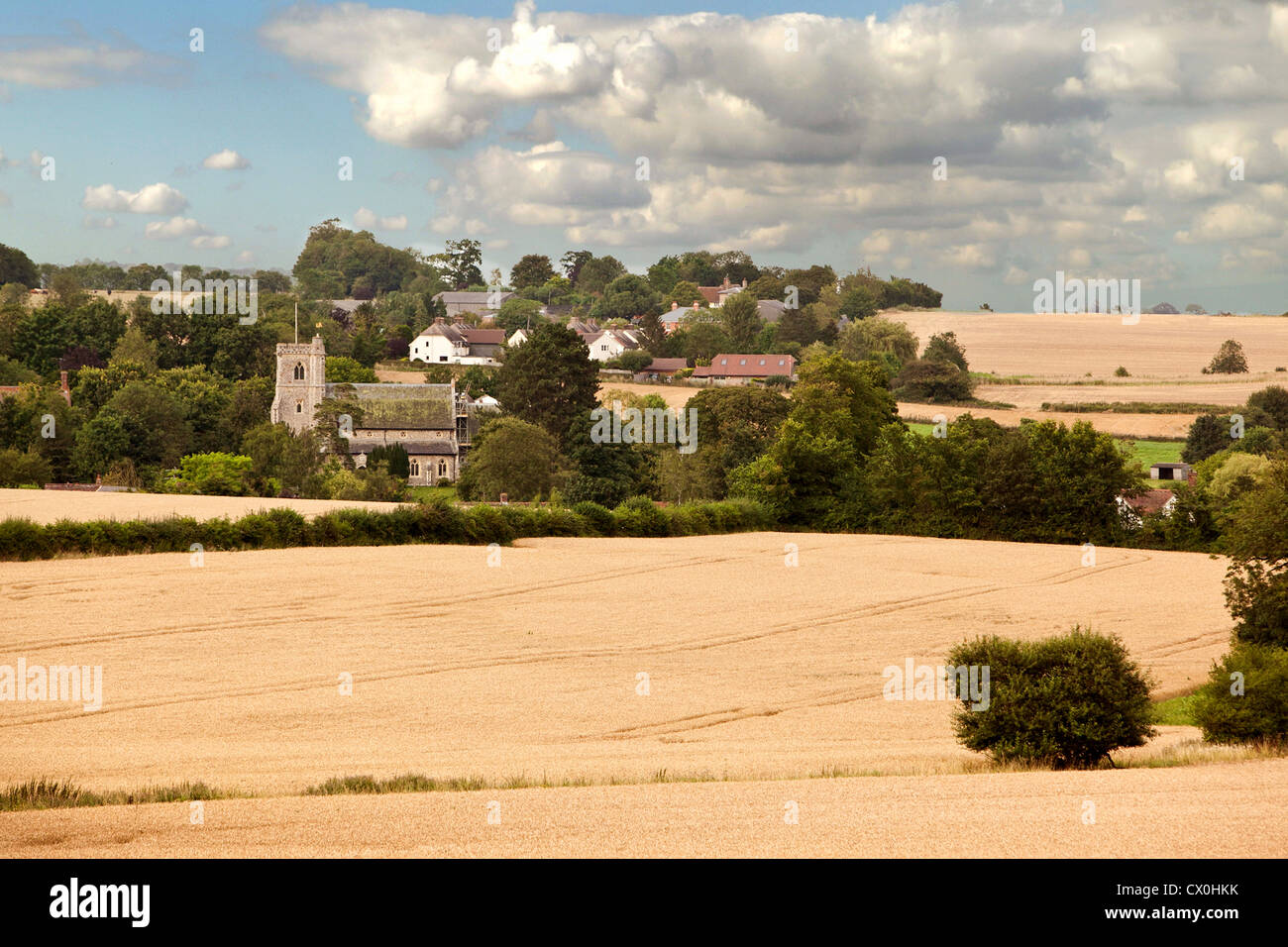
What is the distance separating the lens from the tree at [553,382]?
97812mm

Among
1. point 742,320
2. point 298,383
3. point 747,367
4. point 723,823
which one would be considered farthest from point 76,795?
point 742,320

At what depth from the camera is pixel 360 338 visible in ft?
478

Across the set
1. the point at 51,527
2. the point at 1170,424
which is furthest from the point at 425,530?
the point at 1170,424

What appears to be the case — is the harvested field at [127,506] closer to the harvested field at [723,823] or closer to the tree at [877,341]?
the harvested field at [723,823]

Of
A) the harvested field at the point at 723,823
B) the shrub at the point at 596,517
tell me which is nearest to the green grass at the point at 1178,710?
the harvested field at the point at 723,823

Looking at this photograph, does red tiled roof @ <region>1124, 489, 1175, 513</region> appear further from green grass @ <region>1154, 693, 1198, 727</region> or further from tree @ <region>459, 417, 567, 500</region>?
tree @ <region>459, 417, 567, 500</region>

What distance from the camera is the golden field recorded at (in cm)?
1345

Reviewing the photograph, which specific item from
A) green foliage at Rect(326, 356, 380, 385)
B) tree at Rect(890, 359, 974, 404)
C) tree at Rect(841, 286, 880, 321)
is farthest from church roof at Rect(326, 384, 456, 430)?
tree at Rect(841, 286, 880, 321)

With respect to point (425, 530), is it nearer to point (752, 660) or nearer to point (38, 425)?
point (752, 660)

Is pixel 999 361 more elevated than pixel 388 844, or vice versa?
pixel 999 361

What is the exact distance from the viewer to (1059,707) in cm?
1911

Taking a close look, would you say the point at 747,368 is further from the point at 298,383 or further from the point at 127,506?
the point at 127,506

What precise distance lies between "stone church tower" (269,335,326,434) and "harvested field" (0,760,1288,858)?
89.2 meters
